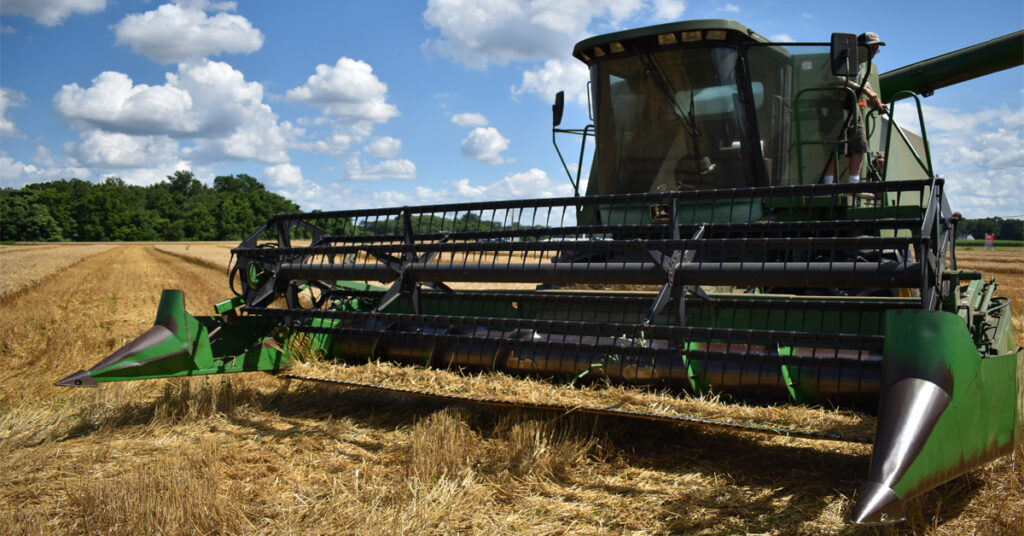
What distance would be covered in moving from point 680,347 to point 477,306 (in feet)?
5.23

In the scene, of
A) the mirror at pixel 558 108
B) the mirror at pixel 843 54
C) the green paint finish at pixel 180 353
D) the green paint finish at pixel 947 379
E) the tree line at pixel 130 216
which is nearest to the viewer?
the green paint finish at pixel 947 379

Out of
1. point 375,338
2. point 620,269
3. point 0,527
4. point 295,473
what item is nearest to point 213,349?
point 375,338

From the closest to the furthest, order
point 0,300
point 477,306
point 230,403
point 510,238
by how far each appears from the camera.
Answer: point 510,238 → point 230,403 → point 477,306 → point 0,300

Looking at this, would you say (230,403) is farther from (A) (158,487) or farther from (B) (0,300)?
(B) (0,300)

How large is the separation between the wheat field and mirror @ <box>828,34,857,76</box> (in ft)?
7.40

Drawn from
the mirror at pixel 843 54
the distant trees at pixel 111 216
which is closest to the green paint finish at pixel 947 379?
the mirror at pixel 843 54

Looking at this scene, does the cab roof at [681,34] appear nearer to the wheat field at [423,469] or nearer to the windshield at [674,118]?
the windshield at [674,118]

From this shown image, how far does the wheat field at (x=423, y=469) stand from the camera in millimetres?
2564

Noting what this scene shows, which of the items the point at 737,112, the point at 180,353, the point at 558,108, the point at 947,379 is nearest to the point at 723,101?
the point at 737,112

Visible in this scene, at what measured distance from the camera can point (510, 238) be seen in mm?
3992

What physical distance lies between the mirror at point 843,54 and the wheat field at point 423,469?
2256mm

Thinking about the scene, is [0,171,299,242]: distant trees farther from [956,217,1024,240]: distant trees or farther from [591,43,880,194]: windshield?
[591,43,880,194]: windshield

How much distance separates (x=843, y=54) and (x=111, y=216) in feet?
250

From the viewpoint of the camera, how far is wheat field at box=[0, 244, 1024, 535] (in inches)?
101
